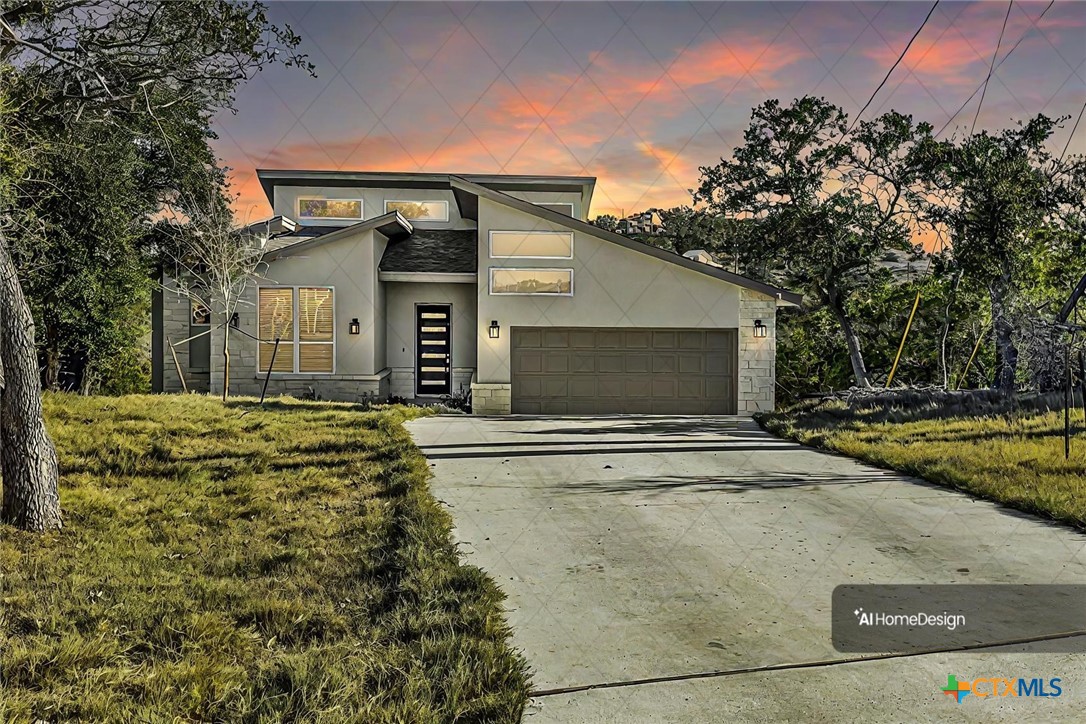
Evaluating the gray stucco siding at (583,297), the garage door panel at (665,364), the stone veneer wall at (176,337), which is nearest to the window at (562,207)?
the gray stucco siding at (583,297)

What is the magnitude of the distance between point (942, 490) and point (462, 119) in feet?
21.5

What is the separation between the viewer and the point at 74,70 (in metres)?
6.94

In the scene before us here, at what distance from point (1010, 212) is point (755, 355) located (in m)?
5.83

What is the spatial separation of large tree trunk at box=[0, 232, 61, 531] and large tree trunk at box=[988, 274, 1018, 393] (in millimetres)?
14758

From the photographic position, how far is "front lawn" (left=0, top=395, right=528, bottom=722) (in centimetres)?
299

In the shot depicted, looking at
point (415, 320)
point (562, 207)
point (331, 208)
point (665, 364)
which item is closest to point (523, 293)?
point (415, 320)

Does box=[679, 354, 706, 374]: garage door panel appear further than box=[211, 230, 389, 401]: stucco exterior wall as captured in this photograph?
No

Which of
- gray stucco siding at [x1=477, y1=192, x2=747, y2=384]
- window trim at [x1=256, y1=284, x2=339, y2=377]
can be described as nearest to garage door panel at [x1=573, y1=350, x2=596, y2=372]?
gray stucco siding at [x1=477, y1=192, x2=747, y2=384]

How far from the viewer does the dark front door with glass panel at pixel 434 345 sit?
55.2 feet

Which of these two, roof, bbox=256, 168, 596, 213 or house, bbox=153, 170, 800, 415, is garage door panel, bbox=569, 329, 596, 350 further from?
roof, bbox=256, 168, 596, 213

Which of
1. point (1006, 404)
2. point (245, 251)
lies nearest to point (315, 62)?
point (245, 251)

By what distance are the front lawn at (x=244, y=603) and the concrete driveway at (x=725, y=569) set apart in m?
0.36

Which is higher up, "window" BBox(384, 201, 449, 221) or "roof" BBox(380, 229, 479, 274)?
"window" BBox(384, 201, 449, 221)

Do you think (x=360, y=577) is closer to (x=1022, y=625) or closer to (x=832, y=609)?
(x=832, y=609)
